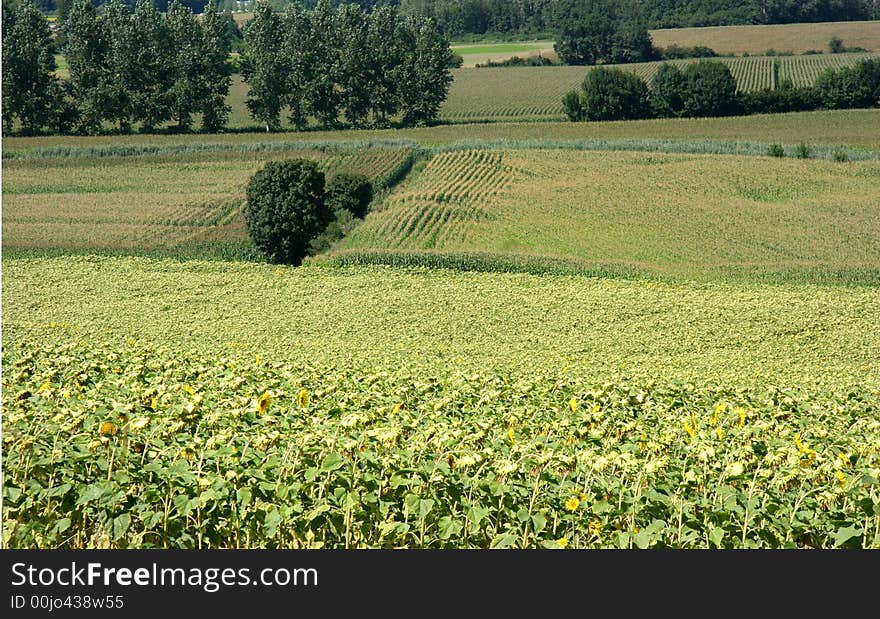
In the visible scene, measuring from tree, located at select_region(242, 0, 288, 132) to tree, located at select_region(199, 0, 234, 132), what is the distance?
2950 millimetres

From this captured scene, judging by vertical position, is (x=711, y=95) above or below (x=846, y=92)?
above

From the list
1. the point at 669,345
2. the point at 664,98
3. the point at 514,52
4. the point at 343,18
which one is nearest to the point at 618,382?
the point at 669,345

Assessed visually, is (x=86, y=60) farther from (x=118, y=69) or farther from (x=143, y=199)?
(x=143, y=199)

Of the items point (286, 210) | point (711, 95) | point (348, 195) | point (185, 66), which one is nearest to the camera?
point (286, 210)

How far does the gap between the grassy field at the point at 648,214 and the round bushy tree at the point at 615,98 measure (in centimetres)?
2676

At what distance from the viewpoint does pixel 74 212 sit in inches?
2650

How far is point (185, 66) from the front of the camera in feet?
350

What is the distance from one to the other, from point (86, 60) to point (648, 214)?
236 feet

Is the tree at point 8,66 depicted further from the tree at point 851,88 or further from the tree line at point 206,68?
the tree at point 851,88

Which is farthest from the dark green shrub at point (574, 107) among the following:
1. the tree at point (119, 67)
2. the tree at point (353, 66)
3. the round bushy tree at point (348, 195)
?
the tree at point (119, 67)

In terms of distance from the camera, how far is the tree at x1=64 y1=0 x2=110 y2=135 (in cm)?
10431

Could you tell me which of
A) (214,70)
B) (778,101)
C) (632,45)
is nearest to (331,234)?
(214,70)

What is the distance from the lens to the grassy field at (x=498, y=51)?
164 metres

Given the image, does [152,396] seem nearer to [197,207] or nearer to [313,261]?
[313,261]
